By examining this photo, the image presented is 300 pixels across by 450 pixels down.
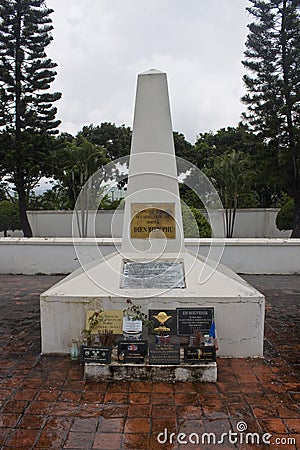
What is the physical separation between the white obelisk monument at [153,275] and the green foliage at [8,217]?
32.8 ft

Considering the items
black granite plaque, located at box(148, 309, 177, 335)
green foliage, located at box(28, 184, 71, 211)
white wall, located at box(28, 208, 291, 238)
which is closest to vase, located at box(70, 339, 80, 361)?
black granite plaque, located at box(148, 309, 177, 335)

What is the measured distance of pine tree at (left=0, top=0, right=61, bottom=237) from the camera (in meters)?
12.4

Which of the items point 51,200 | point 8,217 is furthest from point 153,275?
point 51,200

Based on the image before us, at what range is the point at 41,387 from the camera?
273 centimetres

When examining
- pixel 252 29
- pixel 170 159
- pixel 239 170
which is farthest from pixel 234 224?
pixel 170 159

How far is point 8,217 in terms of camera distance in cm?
1360

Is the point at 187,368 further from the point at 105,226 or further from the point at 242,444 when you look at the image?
the point at 105,226

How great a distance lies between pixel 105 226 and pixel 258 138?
637 centimetres

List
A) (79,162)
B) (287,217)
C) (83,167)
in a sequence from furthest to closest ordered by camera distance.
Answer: (83,167)
(79,162)
(287,217)

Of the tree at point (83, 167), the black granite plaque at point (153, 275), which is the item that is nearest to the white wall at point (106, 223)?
the tree at point (83, 167)

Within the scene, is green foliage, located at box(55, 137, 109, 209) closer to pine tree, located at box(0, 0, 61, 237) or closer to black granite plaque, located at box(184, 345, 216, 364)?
pine tree, located at box(0, 0, 61, 237)

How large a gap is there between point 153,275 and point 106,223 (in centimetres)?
1136

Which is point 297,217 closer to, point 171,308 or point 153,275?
point 153,275

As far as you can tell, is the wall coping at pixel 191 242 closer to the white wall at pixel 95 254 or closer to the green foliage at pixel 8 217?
the white wall at pixel 95 254
